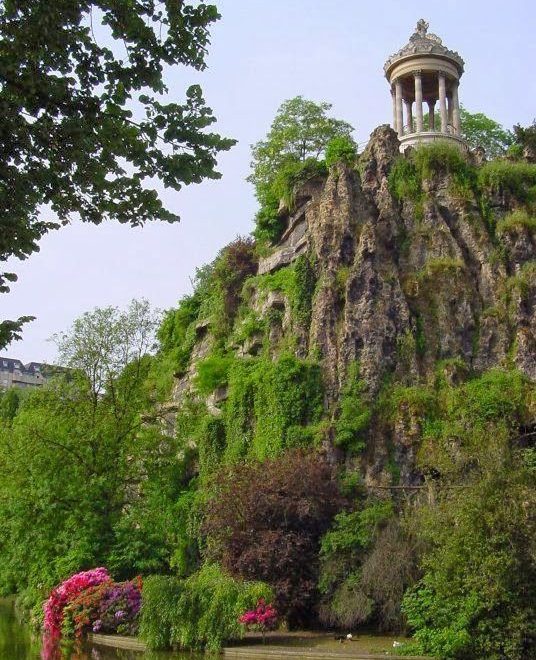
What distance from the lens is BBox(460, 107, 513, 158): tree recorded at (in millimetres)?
53281

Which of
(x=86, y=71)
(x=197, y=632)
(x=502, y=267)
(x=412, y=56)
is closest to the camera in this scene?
(x=86, y=71)

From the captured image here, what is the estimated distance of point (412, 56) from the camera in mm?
42250

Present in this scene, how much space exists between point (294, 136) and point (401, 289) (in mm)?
15050

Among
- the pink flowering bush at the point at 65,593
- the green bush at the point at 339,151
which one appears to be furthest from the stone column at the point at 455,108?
the pink flowering bush at the point at 65,593

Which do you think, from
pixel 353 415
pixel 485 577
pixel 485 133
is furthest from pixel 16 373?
pixel 485 577

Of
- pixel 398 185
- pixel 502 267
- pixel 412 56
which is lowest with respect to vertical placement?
pixel 502 267

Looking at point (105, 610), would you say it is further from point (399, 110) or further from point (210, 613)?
point (399, 110)

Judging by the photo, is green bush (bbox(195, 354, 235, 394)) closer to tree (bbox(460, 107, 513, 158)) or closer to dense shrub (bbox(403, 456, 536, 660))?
dense shrub (bbox(403, 456, 536, 660))

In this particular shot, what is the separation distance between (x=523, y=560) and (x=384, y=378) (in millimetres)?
12976

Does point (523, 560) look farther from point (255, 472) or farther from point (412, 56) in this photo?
point (412, 56)

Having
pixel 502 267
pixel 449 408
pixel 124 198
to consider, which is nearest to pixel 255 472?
pixel 449 408

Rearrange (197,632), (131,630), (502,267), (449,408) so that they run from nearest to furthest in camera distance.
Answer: (197,632), (131,630), (449,408), (502,267)

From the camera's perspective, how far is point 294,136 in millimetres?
43625

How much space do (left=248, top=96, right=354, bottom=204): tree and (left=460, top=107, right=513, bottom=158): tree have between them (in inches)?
523
